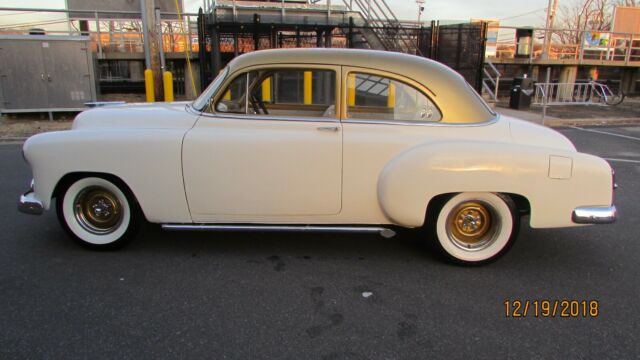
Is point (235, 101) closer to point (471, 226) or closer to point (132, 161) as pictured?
point (132, 161)

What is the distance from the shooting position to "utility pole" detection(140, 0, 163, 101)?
1115cm

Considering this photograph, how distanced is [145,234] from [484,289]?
9.59ft

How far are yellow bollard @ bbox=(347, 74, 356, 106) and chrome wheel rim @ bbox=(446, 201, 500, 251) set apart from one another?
1178 millimetres

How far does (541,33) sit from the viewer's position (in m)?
27.8

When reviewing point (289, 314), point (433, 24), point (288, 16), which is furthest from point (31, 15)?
point (289, 314)

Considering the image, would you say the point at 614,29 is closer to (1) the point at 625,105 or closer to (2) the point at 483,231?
(1) the point at 625,105

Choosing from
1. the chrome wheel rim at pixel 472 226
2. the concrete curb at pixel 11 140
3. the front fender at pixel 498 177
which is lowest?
the concrete curb at pixel 11 140

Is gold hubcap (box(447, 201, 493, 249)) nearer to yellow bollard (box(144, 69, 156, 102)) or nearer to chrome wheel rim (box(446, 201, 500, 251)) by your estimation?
chrome wheel rim (box(446, 201, 500, 251))

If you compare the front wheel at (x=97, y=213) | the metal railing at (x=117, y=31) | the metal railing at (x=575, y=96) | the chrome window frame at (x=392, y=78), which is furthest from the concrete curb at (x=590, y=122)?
the front wheel at (x=97, y=213)

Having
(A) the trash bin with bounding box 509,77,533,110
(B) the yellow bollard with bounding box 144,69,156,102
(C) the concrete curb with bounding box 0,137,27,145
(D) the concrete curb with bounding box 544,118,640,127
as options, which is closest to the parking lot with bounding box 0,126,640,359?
(C) the concrete curb with bounding box 0,137,27,145

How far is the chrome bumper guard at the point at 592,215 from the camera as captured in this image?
139 inches

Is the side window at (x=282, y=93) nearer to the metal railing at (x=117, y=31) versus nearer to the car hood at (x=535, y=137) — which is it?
the car hood at (x=535, y=137)
